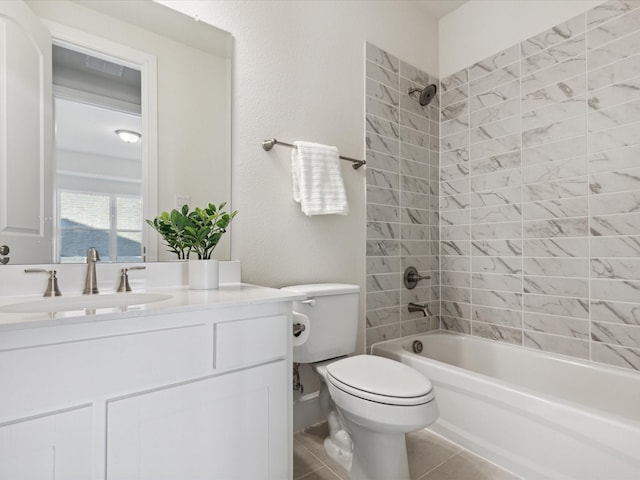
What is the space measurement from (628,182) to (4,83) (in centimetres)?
260

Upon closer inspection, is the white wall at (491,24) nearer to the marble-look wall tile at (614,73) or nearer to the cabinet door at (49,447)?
the marble-look wall tile at (614,73)

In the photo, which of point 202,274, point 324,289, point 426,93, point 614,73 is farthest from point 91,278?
point 614,73

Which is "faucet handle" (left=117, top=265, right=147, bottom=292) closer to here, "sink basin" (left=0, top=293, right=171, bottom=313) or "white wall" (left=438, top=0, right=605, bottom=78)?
"sink basin" (left=0, top=293, right=171, bottom=313)

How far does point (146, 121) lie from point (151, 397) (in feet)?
3.58

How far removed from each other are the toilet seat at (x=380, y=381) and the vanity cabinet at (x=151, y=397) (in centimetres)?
29

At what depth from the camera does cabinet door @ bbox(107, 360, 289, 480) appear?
0.84 metres

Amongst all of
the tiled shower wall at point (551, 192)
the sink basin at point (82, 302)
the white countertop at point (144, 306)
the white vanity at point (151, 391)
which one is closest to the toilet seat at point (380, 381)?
the white vanity at point (151, 391)

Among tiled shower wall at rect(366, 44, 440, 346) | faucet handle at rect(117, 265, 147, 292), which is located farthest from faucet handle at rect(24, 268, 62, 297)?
tiled shower wall at rect(366, 44, 440, 346)

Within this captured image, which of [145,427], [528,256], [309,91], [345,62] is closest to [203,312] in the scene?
[145,427]

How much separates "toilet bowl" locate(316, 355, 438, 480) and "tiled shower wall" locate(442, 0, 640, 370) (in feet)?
3.58

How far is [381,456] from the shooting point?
4.27 feet

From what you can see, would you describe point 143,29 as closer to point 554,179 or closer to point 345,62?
point 345,62

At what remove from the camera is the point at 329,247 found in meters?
1.94

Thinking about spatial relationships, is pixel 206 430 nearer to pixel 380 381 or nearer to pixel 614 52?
pixel 380 381
